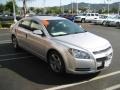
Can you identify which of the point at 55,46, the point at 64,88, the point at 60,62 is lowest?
the point at 64,88

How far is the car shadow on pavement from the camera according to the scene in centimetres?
656

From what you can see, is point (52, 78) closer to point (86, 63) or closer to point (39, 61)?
point (86, 63)

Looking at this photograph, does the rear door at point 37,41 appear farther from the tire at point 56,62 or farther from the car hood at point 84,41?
the car hood at point 84,41

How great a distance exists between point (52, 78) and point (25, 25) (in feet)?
10.5

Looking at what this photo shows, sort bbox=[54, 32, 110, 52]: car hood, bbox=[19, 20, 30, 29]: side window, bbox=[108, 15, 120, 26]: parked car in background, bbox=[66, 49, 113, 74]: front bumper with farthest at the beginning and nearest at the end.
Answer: bbox=[108, 15, 120, 26]: parked car in background → bbox=[19, 20, 30, 29]: side window → bbox=[54, 32, 110, 52]: car hood → bbox=[66, 49, 113, 74]: front bumper

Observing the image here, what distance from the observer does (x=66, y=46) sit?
6570 mm

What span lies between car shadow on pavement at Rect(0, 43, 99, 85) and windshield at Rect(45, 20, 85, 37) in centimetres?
115

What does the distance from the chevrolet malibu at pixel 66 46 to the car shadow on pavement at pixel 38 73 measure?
0.24 meters

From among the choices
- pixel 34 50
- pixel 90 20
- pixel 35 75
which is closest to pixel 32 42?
pixel 34 50

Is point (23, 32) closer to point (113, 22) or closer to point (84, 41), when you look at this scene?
point (84, 41)

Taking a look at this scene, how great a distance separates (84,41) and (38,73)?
5.46 ft

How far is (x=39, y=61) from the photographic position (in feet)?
28.1

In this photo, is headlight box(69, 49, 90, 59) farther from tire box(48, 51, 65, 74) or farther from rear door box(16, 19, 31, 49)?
rear door box(16, 19, 31, 49)

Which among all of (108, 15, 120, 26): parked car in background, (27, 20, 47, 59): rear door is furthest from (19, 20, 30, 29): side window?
(108, 15, 120, 26): parked car in background
